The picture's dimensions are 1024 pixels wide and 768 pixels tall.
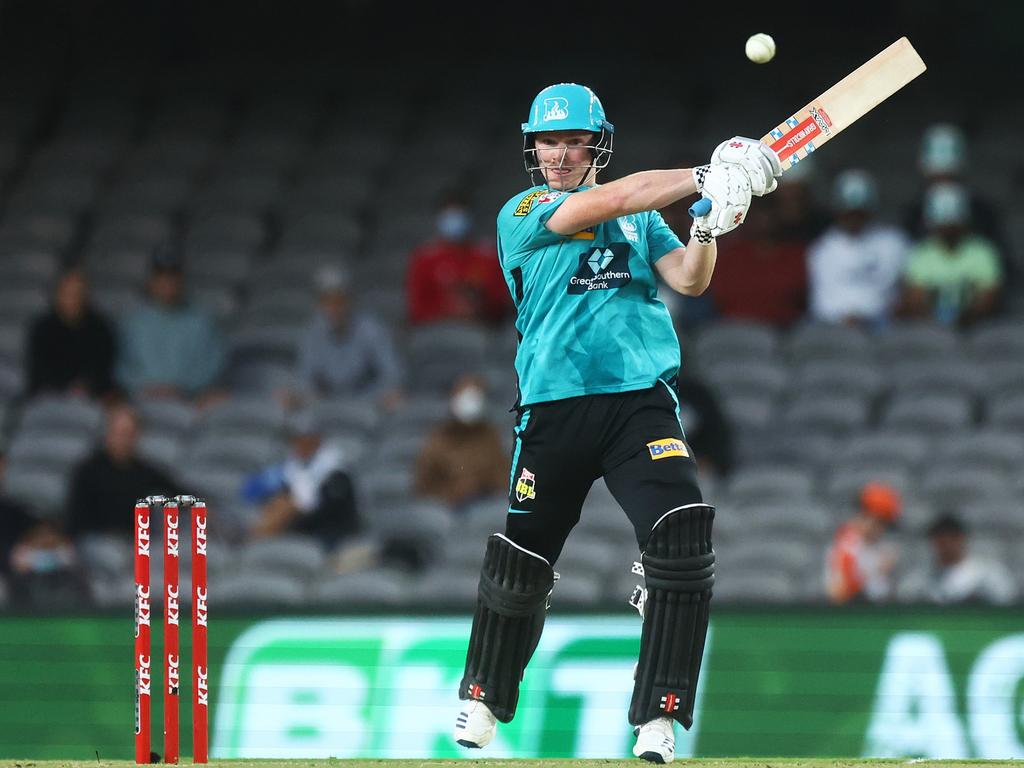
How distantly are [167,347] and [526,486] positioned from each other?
23.3 feet

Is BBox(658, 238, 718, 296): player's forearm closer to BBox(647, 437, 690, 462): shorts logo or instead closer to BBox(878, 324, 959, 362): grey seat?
BBox(647, 437, 690, 462): shorts logo

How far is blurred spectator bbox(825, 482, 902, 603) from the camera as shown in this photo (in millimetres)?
10297

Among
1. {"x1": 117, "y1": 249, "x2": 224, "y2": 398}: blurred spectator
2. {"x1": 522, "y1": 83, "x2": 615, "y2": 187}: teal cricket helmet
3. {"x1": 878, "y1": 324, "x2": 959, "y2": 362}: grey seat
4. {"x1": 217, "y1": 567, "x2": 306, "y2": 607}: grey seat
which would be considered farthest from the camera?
{"x1": 117, "y1": 249, "x2": 224, "y2": 398}: blurred spectator

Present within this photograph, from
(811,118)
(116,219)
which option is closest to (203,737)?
(811,118)

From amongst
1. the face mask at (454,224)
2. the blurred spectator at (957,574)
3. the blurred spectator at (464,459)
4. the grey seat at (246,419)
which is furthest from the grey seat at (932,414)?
the grey seat at (246,419)

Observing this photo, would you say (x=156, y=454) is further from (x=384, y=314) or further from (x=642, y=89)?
(x=642, y=89)

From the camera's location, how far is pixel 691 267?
5770mm

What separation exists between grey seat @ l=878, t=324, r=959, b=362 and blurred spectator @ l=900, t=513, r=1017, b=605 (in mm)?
1869

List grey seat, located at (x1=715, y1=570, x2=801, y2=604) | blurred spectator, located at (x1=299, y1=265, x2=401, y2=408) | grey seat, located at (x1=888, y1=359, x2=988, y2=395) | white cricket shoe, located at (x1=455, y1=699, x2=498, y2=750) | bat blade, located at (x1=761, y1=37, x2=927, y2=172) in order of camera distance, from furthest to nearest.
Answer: blurred spectator, located at (x1=299, y1=265, x2=401, y2=408) → grey seat, located at (x1=888, y1=359, x2=988, y2=395) → grey seat, located at (x1=715, y1=570, x2=801, y2=604) → white cricket shoe, located at (x1=455, y1=699, x2=498, y2=750) → bat blade, located at (x1=761, y1=37, x2=927, y2=172)

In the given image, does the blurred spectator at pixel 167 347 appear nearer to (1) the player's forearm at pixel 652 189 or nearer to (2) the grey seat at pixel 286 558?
(2) the grey seat at pixel 286 558

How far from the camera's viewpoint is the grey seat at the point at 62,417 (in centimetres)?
1221

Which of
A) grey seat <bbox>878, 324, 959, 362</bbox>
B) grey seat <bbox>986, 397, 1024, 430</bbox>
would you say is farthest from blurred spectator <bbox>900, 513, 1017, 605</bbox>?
grey seat <bbox>878, 324, 959, 362</bbox>

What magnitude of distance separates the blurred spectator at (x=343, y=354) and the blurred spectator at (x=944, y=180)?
3.50 meters

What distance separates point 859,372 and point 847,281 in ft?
2.43
